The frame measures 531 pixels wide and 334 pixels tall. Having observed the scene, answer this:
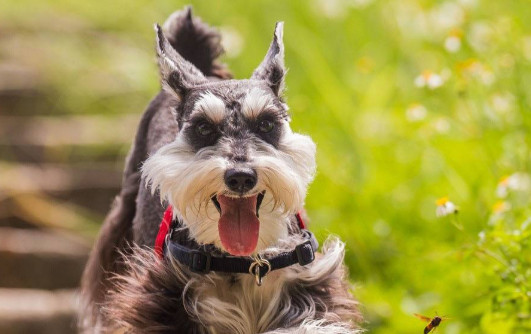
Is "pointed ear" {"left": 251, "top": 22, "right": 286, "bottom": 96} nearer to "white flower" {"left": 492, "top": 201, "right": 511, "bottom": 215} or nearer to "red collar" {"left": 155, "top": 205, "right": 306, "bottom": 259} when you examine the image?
"red collar" {"left": 155, "top": 205, "right": 306, "bottom": 259}

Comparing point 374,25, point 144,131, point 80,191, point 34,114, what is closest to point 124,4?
point 34,114

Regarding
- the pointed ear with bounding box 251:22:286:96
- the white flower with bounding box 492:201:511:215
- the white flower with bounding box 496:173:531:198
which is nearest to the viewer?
the pointed ear with bounding box 251:22:286:96

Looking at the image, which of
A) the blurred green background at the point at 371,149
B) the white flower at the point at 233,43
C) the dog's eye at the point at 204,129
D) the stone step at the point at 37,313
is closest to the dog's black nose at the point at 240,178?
the dog's eye at the point at 204,129

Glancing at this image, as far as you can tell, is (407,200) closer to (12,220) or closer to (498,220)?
(498,220)

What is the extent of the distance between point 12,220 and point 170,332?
3579mm

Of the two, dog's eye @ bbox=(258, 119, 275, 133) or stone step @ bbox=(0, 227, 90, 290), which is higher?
stone step @ bbox=(0, 227, 90, 290)

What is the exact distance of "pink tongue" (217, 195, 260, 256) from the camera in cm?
300

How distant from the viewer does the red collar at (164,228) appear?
334 cm

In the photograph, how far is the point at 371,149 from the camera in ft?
18.9

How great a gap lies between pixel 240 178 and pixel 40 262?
11.0 feet

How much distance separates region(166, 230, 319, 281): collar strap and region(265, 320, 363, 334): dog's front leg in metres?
0.17

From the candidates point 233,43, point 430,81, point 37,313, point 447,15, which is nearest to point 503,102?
point 430,81

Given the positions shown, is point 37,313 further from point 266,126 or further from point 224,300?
point 266,126

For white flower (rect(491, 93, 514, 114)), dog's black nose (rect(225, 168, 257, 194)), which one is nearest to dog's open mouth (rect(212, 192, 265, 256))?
dog's black nose (rect(225, 168, 257, 194))
